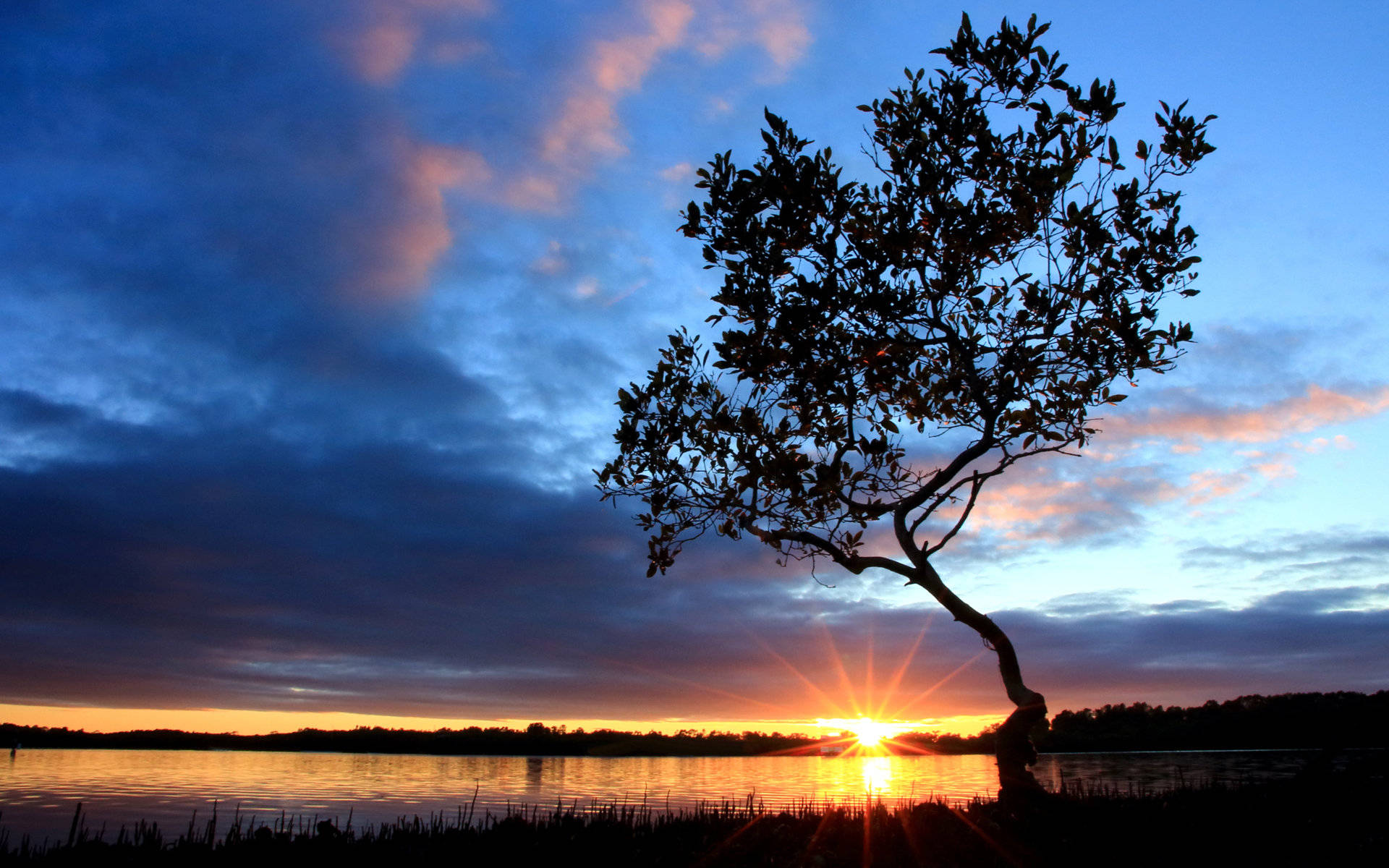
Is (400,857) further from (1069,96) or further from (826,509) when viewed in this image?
(1069,96)

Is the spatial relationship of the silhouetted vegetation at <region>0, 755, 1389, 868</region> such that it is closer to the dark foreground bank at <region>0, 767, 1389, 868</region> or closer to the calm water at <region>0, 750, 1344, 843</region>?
the dark foreground bank at <region>0, 767, 1389, 868</region>

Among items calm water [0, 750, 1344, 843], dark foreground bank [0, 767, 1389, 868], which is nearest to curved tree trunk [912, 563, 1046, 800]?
dark foreground bank [0, 767, 1389, 868]

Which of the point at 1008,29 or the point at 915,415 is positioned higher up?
the point at 1008,29

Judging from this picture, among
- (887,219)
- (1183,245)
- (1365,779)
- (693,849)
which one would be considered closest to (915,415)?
(887,219)

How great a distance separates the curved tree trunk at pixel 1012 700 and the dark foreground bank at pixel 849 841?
0.48m

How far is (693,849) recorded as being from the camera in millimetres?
14578

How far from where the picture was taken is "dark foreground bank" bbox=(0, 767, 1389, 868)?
13422 millimetres

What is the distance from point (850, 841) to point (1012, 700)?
13.6ft

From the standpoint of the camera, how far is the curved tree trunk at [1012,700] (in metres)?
15.3

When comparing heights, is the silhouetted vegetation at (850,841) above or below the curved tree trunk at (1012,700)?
below

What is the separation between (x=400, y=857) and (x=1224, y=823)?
50.1 feet

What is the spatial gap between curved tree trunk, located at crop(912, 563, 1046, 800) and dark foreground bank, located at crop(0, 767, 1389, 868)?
0.48m

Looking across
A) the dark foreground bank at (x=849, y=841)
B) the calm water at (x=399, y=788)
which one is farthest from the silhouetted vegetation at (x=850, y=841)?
the calm water at (x=399, y=788)

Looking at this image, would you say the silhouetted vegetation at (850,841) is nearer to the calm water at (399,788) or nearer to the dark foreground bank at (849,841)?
the dark foreground bank at (849,841)
